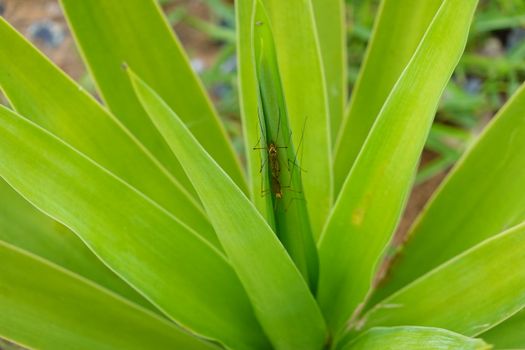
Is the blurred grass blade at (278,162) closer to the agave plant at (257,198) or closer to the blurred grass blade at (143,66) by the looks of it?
the agave plant at (257,198)

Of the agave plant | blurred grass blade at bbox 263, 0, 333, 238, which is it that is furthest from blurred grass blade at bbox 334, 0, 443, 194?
blurred grass blade at bbox 263, 0, 333, 238

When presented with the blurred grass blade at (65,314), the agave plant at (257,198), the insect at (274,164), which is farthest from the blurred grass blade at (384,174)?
the blurred grass blade at (65,314)

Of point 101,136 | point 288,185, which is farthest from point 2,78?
point 288,185

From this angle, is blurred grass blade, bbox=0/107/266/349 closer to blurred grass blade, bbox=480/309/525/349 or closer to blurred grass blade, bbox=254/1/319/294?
blurred grass blade, bbox=254/1/319/294

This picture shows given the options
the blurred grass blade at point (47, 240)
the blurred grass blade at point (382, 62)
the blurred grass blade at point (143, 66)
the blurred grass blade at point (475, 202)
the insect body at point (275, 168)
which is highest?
the blurred grass blade at point (143, 66)

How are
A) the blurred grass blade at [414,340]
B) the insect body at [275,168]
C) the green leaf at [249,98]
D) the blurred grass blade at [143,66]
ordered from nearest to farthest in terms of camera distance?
the blurred grass blade at [414,340] < the insect body at [275,168] < the green leaf at [249,98] < the blurred grass blade at [143,66]

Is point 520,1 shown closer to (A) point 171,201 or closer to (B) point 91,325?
(A) point 171,201

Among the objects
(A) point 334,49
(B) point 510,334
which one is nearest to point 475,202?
(B) point 510,334
